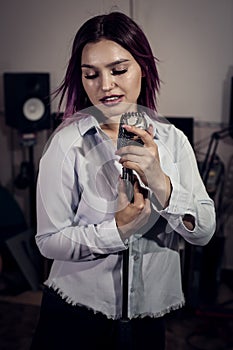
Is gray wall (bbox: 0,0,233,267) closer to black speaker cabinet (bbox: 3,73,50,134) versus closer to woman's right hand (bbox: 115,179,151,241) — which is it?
black speaker cabinet (bbox: 3,73,50,134)

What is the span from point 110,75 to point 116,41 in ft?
0.20

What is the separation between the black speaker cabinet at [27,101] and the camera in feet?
8.08

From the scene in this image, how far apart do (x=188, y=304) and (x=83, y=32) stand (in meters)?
1.80

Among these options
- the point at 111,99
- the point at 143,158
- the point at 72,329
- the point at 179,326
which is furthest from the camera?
the point at 179,326

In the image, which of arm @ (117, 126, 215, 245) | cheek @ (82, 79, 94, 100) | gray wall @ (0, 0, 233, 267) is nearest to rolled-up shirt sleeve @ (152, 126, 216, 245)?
arm @ (117, 126, 215, 245)

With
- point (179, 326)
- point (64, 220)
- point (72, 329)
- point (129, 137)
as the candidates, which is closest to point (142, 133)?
point (129, 137)

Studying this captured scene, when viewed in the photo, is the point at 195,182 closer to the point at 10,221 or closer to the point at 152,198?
the point at 152,198

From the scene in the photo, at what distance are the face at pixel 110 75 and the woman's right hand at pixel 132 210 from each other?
0.16 m

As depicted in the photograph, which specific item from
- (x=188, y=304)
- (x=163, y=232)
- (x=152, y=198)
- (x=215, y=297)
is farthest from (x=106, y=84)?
(x=215, y=297)

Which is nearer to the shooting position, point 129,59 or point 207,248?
point 129,59

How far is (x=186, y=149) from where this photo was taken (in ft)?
3.00

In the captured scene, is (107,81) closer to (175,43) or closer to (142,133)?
(142,133)

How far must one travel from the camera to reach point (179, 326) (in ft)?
7.20

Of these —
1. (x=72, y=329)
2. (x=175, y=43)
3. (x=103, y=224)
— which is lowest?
(x=72, y=329)
